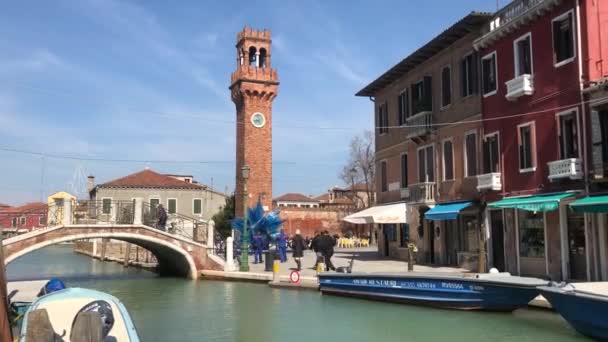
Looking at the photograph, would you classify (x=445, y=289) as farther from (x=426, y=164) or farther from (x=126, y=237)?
(x=126, y=237)

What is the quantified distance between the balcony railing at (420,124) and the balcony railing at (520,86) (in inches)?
201

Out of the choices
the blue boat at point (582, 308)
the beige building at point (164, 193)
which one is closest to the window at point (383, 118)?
the blue boat at point (582, 308)

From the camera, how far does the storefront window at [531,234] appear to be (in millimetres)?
17438

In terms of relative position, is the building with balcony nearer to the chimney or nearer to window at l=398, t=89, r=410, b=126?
window at l=398, t=89, r=410, b=126

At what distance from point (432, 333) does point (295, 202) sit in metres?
69.2

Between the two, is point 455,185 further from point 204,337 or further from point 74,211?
point 74,211

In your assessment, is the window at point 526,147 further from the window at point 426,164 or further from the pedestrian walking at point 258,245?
the pedestrian walking at point 258,245

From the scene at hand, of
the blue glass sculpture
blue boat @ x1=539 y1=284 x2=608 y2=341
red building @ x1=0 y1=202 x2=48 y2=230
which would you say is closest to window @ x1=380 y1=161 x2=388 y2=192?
the blue glass sculpture

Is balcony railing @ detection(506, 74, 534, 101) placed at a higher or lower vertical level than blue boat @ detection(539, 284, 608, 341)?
higher

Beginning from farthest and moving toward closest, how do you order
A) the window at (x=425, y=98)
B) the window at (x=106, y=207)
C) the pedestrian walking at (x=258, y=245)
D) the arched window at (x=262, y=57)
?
the arched window at (x=262, y=57)
the pedestrian walking at (x=258, y=245)
the window at (x=106, y=207)
the window at (x=425, y=98)

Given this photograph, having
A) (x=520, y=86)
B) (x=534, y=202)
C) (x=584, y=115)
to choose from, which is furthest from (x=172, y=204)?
(x=584, y=115)

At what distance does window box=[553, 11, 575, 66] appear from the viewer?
16031 mm

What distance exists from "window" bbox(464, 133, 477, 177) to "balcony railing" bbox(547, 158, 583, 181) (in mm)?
4383

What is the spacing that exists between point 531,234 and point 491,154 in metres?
3.07
